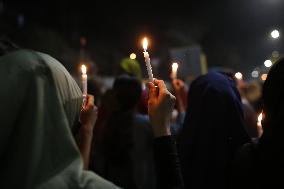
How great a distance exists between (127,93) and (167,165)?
2295 mm

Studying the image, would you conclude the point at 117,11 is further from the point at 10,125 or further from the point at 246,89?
the point at 10,125

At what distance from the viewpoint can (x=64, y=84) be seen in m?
1.80

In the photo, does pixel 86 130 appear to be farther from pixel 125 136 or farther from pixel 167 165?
pixel 125 136

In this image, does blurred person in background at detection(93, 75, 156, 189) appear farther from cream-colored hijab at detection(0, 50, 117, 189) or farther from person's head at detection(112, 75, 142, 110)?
cream-colored hijab at detection(0, 50, 117, 189)

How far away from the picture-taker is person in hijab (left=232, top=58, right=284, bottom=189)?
2172 millimetres

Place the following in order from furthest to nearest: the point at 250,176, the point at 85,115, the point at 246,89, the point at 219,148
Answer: the point at 246,89, the point at 219,148, the point at 85,115, the point at 250,176

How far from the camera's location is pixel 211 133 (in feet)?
11.0

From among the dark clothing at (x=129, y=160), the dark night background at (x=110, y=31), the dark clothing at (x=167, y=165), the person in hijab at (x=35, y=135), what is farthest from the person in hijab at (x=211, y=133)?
the dark night background at (x=110, y=31)

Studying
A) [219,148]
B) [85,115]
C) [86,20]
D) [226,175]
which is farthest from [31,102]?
[86,20]

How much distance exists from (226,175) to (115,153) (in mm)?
1597

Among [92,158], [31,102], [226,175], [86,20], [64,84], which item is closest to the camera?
[31,102]

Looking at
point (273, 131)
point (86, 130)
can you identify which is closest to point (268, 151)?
point (273, 131)

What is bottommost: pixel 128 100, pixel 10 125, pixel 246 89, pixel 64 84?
pixel 246 89

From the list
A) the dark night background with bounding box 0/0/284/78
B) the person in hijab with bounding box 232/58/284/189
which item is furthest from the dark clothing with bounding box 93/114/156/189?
the dark night background with bounding box 0/0/284/78
